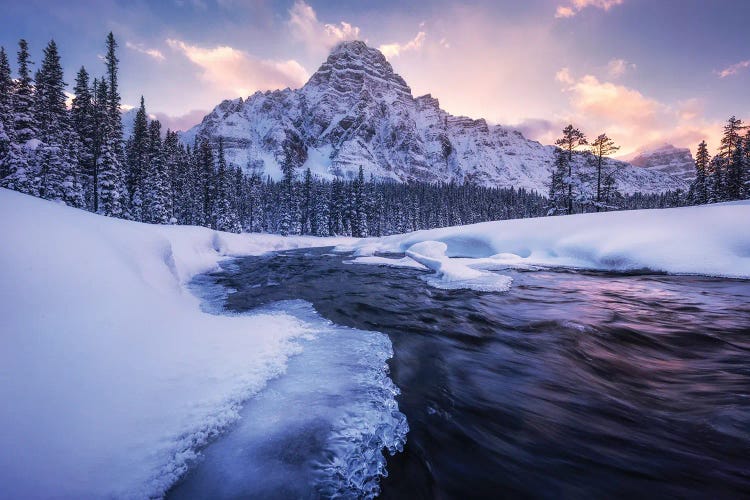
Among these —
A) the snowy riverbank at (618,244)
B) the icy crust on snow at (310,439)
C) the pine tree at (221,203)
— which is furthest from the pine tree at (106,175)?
the icy crust on snow at (310,439)

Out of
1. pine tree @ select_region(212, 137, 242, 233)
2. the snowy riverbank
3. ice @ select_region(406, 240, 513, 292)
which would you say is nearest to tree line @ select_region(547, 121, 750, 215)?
the snowy riverbank

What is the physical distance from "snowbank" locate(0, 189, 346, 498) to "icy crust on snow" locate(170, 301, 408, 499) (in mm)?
235

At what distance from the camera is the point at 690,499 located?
2490 mm

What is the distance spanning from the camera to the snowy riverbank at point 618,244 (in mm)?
11492

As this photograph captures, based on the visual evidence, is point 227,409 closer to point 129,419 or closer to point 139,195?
point 129,419

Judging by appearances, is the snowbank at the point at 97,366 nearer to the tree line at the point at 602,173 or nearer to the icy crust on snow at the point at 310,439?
the icy crust on snow at the point at 310,439

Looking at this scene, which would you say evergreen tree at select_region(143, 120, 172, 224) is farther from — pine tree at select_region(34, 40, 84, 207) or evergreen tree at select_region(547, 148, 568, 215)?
evergreen tree at select_region(547, 148, 568, 215)

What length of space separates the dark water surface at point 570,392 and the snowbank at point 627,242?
2688mm

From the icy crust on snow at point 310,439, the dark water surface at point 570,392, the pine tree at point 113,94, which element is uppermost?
the pine tree at point 113,94

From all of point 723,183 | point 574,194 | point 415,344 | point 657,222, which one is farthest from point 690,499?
point 723,183

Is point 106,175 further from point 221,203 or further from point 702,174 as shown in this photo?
point 702,174

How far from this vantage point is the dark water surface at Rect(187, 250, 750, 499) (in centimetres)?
273

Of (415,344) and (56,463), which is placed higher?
(56,463)

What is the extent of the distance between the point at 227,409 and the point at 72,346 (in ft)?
5.52
